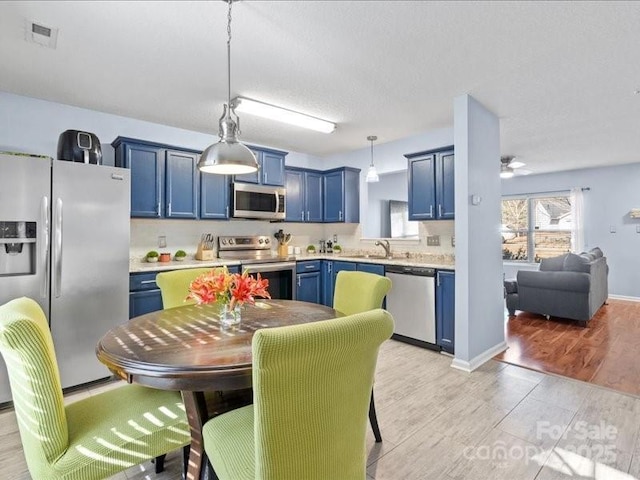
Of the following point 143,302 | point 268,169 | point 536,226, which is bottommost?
point 143,302

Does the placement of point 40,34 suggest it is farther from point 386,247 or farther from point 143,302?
point 386,247

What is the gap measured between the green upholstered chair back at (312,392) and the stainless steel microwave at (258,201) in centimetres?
333

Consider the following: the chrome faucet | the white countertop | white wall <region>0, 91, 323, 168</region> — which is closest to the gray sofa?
the white countertop

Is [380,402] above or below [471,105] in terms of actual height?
below

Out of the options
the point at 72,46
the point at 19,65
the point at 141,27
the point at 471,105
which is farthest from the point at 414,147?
the point at 19,65

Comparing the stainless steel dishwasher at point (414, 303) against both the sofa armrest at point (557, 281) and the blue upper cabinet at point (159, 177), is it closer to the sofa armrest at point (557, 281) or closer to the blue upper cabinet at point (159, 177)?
the sofa armrest at point (557, 281)

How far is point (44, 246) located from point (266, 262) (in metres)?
2.14

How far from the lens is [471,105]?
315cm

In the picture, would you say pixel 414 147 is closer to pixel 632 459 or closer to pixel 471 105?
pixel 471 105

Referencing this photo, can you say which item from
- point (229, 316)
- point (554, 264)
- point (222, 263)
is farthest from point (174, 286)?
point (554, 264)

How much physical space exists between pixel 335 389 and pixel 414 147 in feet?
13.1

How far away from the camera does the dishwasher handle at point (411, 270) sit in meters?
3.55

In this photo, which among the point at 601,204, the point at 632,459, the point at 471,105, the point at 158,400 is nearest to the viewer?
the point at 158,400

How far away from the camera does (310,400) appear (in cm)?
101
